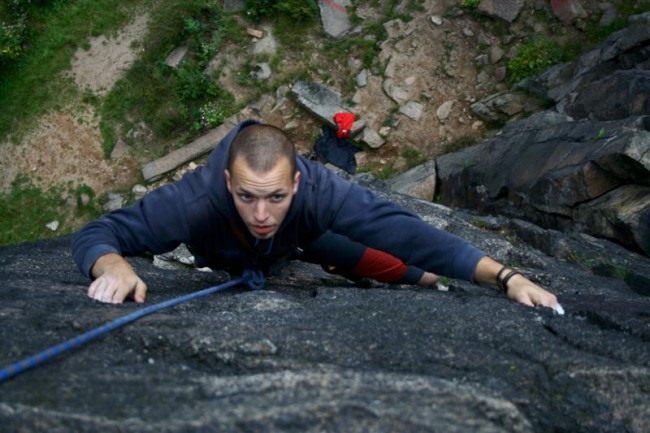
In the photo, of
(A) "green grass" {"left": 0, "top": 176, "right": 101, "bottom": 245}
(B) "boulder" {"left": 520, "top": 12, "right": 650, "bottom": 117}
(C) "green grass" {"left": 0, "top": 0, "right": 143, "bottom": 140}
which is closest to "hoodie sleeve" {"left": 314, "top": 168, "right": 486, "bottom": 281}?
(B) "boulder" {"left": 520, "top": 12, "right": 650, "bottom": 117}

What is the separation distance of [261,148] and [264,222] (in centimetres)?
41

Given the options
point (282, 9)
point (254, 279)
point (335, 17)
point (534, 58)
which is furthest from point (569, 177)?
point (282, 9)

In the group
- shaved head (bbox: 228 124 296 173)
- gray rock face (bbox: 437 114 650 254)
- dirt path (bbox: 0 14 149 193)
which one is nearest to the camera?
shaved head (bbox: 228 124 296 173)

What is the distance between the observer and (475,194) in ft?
31.2

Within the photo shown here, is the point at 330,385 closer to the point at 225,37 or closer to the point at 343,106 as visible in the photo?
the point at 343,106

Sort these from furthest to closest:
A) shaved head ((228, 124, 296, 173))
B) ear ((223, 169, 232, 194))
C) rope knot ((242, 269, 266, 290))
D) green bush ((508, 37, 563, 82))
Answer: green bush ((508, 37, 563, 82)) < rope knot ((242, 269, 266, 290)) < ear ((223, 169, 232, 194)) < shaved head ((228, 124, 296, 173))

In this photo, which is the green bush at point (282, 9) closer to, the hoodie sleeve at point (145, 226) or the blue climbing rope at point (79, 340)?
the hoodie sleeve at point (145, 226)

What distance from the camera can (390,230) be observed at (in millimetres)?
4066

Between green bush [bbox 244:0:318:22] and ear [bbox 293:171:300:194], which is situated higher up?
ear [bbox 293:171:300:194]

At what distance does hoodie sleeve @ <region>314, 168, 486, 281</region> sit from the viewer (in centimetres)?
399

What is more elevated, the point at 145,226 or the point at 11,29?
the point at 145,226

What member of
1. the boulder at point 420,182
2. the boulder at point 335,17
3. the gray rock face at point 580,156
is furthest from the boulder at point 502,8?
the boulder at point 420,182

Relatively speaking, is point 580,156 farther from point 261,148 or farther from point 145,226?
point 145,226

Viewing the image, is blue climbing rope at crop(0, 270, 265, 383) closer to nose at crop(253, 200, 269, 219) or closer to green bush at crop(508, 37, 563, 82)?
nose at crop(253, 200, 269, 219)
